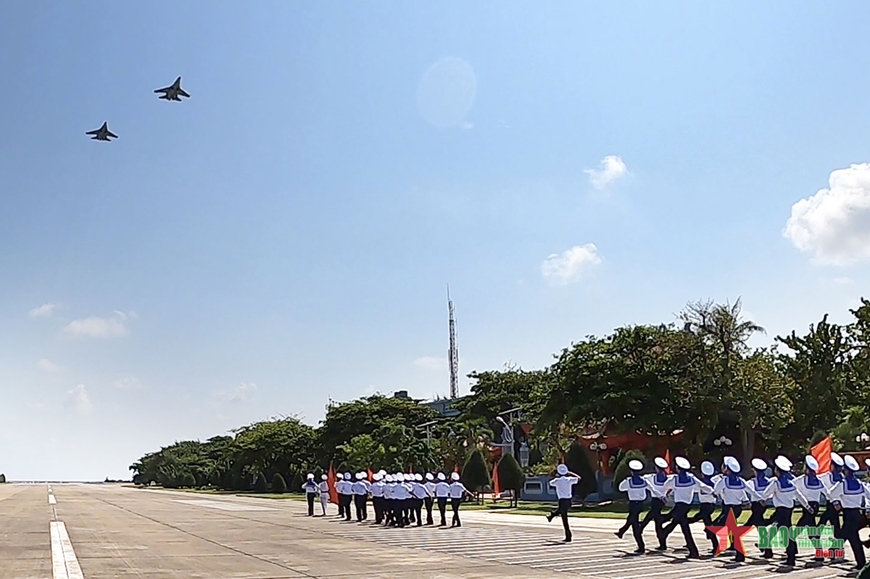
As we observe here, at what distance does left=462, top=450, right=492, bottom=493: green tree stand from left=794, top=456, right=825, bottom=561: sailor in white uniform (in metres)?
32.2

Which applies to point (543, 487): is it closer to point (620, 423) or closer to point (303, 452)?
point (620, 423)

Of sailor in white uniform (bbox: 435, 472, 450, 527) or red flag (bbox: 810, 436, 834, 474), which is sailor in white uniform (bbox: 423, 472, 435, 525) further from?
red flag (bbox: 810, 436, 834, 474)

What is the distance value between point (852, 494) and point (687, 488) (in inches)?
155

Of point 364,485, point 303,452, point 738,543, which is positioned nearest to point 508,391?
point 303,452

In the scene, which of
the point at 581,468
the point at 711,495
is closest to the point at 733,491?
the point at 711,495

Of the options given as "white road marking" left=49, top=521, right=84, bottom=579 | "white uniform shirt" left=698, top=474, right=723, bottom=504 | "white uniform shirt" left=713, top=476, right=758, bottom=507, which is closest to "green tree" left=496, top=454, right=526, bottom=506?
"white road marking" left=49, top=521, right=84, bottom=579

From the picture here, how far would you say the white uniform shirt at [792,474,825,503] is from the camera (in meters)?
16.9

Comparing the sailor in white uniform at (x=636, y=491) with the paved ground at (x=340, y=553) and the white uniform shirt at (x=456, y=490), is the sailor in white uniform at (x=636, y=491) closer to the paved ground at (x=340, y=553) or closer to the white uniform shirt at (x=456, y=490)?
the paved ground at (x=340, y=553)

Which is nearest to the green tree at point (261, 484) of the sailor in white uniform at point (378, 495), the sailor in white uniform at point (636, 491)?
the sailor in white uniform at point (378, 495)

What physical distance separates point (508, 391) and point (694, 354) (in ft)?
116

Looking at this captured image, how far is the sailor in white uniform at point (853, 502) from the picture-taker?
52.6ft

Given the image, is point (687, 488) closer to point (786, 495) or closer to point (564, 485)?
point (786, 495)

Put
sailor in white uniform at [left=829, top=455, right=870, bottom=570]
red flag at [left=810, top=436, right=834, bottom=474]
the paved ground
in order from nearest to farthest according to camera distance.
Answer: sailor in white uniform at [left=829, top=455, right=870, bottom=570], the paved ground, red flag at [left=810, top=436, right=834, bottom=474]

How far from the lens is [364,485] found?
111 feet
